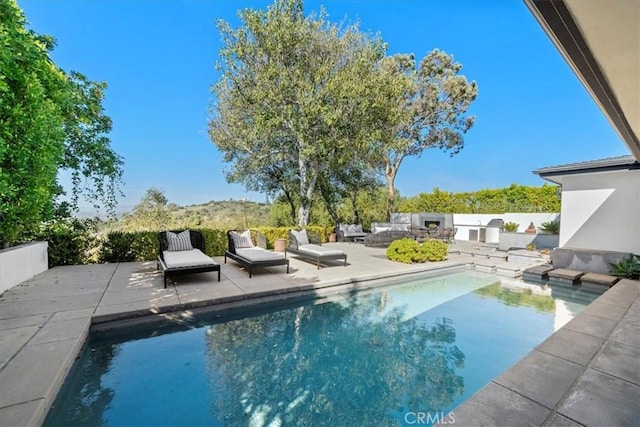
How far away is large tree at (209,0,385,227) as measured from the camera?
36.9ft

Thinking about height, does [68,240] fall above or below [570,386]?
above

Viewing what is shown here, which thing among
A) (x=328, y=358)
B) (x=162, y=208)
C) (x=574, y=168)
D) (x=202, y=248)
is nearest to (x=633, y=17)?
(x=328, y=358)

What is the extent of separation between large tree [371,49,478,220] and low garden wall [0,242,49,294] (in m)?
15.4

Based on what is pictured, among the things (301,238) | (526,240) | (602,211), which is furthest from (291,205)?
(602,211)

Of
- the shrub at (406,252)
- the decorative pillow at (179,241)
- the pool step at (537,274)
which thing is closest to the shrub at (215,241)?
the decorative pillow at (179,241)

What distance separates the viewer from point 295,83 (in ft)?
38.0

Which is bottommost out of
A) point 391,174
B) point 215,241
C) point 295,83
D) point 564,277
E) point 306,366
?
point 306,366

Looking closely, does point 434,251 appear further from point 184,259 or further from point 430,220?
point 430,220

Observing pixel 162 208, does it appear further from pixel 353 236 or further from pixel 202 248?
pixel 353 236

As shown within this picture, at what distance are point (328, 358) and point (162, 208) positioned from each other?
12739 millimetres

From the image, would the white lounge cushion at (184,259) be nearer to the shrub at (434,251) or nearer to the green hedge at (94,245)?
the green hedge at (94,245)

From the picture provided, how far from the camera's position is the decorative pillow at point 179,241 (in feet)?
24.1

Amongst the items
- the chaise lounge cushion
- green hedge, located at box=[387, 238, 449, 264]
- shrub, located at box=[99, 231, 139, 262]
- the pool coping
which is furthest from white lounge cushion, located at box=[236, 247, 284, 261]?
the pool coping

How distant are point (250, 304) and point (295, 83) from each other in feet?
30.8
